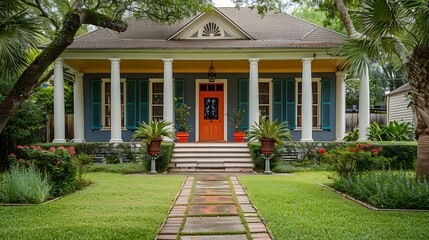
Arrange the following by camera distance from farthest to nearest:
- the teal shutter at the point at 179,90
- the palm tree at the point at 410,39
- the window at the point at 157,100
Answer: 1. the window at the point at 157,100
2. the teal shutter at the point at 179,90
3. the palm tree at the point at 410,39

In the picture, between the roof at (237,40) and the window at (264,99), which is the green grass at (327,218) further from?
the window at (264,99)

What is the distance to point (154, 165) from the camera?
11492 millimetres

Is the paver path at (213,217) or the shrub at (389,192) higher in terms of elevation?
the shrub at (389,192)

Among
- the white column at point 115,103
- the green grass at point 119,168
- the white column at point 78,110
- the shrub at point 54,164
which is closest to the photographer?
the shrub at point 54,164

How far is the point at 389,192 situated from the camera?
6.14m

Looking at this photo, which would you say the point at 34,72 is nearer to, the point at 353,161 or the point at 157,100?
the point at 353,161

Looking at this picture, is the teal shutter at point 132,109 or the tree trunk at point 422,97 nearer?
the tree trunk at point 422,97

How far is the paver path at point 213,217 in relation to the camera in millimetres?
4469

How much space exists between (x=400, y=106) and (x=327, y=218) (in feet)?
73.4

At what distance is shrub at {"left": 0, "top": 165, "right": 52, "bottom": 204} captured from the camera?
640 cm

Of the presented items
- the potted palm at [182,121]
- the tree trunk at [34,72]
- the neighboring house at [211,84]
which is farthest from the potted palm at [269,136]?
the tree trunk at [34,72]

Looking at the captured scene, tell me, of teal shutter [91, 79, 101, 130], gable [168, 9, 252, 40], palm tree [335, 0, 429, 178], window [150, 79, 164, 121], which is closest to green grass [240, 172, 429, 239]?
palm tree [335, 0, 429, 178]

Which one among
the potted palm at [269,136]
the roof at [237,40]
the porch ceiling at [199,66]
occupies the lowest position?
the potted palm at [269,136]

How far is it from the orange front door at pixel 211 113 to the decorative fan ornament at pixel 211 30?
7.50ft
